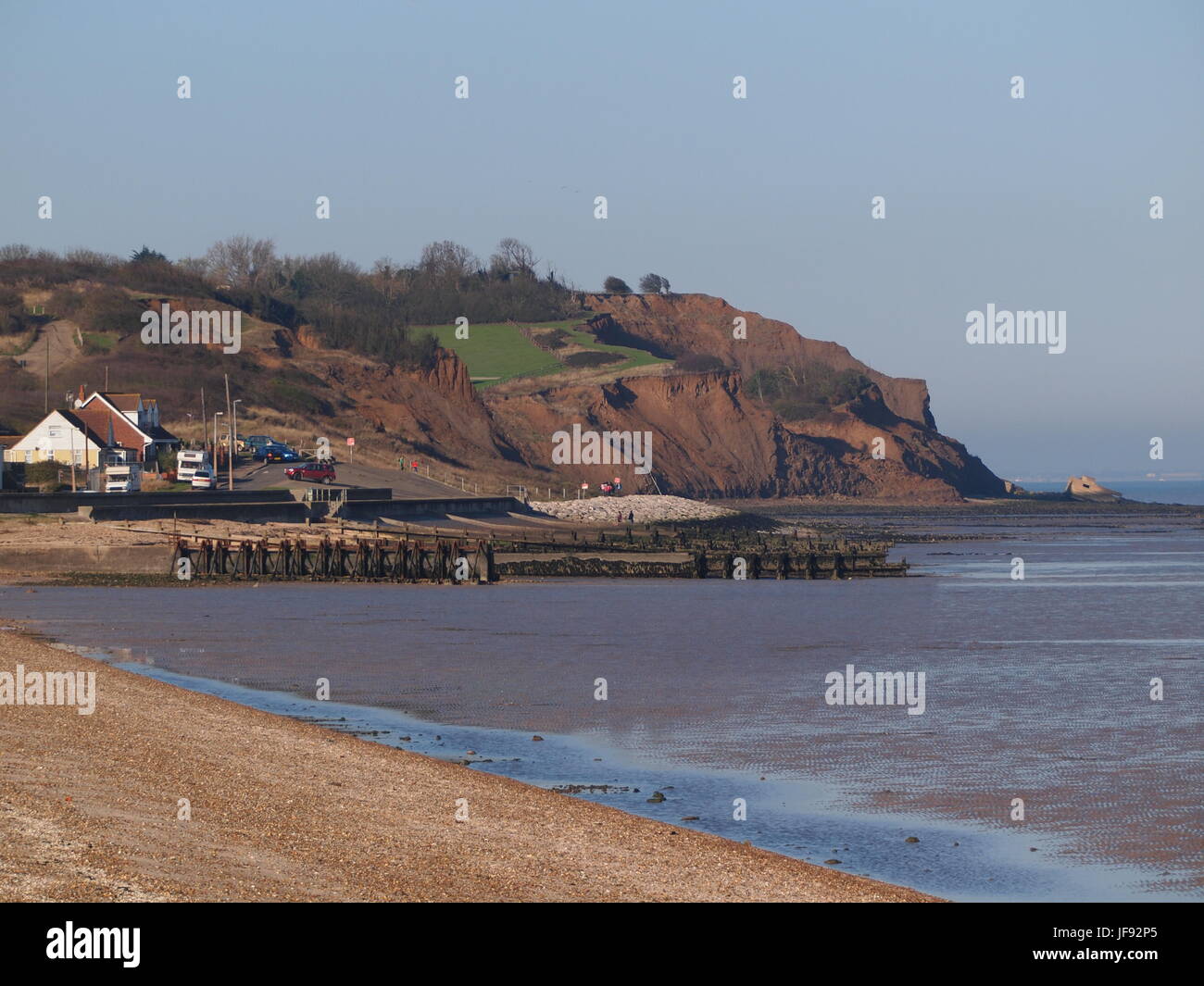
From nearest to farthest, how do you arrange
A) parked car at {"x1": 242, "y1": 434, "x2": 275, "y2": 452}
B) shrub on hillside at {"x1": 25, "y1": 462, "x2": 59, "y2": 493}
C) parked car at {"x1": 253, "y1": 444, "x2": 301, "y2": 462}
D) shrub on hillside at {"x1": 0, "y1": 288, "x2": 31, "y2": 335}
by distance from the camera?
shrub on hillside at {"x1": 25, "y1": 462, "x2": 59, "y2": 493} → parked car at {"x1": 253, "y1": 444, "x2": 301, "y2": 462} → parked car at {"x1": 242, "y1": 434, "x2": 275, "y2": 452} → shrub on hillside at {"x1": 0, "y1": 288, "x2": 31, "y2": 335}

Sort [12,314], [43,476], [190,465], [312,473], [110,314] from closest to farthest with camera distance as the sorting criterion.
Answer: [43,476], [190,465], [312,473], [12,314], [110,314]

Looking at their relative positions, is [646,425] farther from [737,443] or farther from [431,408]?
[431,408]

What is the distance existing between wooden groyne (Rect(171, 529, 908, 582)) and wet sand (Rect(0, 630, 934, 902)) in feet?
109

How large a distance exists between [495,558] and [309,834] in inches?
1807

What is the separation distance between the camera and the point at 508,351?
161 m

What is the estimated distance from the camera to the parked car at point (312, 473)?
241 ft

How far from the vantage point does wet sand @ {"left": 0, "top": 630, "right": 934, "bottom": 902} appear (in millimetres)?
10492

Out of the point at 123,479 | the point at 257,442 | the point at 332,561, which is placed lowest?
the point at 332,561

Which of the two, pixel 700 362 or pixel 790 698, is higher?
pixel 700 362

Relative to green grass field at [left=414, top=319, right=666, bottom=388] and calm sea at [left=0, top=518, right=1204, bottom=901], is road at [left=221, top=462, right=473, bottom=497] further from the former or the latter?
green grass field at [left=414, top=319, right=666, bottom=388]

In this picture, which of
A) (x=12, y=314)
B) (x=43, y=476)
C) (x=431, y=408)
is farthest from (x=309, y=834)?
(x=12, y=314)

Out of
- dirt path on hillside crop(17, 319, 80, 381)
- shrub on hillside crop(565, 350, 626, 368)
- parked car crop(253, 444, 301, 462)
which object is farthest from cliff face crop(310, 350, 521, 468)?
shrub on hillside crop(565, 350, 626, 368)
